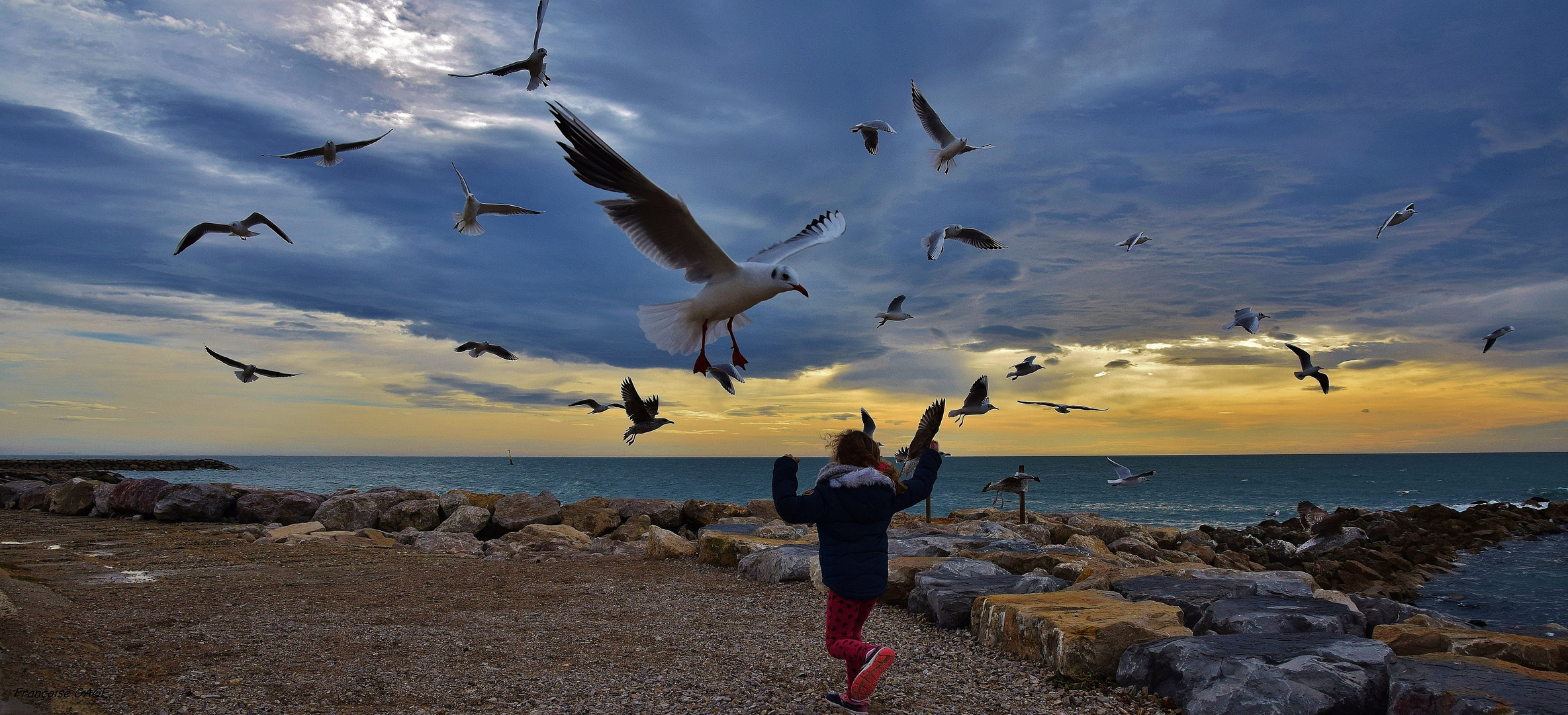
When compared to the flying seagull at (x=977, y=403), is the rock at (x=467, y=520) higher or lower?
lower

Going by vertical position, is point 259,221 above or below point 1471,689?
above

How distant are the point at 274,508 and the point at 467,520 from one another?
14.8ft

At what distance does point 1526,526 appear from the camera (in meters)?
23.2

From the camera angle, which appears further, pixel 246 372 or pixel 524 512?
pixel 524 512

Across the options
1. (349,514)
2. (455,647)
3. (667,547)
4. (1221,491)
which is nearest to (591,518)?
(349,514)

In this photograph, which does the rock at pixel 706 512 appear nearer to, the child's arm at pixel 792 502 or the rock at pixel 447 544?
the rock at pixel 447 544

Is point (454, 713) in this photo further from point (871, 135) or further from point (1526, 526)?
point (1526, 526)

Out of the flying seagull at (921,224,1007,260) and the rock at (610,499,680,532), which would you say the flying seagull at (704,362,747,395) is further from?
the rock at (610,499,680,532)

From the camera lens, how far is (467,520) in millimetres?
14773

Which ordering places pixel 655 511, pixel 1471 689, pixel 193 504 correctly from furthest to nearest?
pixel 193 504, pixel 655 511, pixel 1471 689

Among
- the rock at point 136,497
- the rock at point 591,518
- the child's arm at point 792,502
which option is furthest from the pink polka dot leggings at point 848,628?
the rock at point 136,497

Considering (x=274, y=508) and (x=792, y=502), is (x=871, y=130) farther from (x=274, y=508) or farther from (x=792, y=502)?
(x=274, y=508)

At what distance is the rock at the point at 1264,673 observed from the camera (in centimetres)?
388

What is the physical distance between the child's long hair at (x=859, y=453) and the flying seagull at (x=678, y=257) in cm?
115
